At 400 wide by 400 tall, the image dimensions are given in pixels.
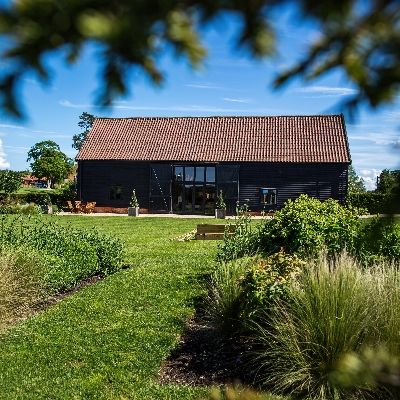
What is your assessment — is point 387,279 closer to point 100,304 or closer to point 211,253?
point 100,304

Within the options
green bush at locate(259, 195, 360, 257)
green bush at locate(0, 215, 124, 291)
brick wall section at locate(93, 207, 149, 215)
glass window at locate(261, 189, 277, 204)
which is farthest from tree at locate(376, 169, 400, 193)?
brick wall section at locate(93, 207, 149, 215)

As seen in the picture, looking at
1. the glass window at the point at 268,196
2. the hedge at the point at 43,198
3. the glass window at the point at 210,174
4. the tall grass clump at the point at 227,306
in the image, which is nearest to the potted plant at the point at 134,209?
the glass window at the point at 210,174

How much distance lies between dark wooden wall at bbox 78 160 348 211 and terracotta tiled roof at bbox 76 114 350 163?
58cm

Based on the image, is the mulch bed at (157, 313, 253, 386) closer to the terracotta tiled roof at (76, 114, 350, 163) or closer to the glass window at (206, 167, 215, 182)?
the terracotta tiled roof at (76, 114, 350, 163)

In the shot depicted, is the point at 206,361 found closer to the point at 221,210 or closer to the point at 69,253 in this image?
the point at 69,253

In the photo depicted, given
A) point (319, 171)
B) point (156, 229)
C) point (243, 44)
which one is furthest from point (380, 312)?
point (319, 171)

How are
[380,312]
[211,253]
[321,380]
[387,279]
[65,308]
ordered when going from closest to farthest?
[321,380]
[380,312]
[387,279]
[65,308]
[211,253]

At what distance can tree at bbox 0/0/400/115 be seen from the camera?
801 millimetres

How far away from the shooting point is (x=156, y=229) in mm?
21328

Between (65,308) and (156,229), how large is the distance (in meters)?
13.7

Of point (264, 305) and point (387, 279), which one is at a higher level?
point (387, 279)

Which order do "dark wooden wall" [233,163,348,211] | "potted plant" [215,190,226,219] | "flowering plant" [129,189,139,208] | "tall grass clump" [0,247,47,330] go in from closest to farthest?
"tall grass clump" [0,247,47,330], "potted plant" [215,190,226,219], "dark wooden wall" [233,163,348,211], "flowering plant" [129,189,139,208]

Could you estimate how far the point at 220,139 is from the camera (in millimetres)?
35094

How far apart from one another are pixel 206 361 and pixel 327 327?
5.12 feet
